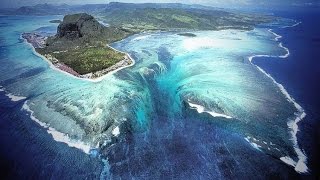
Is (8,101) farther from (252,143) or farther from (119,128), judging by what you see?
(252,143)

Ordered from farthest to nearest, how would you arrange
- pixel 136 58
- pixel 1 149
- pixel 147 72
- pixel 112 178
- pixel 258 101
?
pixel 136 58
pixel 147 72
pixel 258 101
pixel 1 149
pixel 112 178

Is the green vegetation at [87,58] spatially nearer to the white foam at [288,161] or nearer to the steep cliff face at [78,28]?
the steep cliff face at [78,28]

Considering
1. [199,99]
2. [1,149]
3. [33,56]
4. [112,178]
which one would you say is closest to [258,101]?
[199,99]

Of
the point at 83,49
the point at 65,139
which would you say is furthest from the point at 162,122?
the point at 83,49

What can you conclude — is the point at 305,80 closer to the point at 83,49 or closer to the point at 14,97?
the point at 14,97

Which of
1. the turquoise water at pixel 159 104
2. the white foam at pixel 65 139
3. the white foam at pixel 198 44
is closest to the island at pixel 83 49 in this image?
the turquoise water at pixel 159 104

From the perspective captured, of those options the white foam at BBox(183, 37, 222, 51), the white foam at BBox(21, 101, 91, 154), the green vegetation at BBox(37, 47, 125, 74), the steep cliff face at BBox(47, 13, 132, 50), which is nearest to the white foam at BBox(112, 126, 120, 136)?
the white foam at BBox(21, 101, 91, 154)
